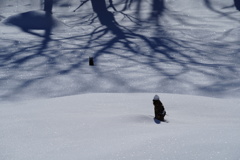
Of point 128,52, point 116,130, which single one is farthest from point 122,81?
point 116,130

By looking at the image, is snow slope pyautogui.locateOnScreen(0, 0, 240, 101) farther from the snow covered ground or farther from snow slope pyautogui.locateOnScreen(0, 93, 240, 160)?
snow slope pyautogui.locateOnScreen(0, 93, 240, 160)

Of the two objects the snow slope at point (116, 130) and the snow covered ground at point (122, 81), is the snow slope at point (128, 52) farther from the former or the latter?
the snow slope at point (116, 130)

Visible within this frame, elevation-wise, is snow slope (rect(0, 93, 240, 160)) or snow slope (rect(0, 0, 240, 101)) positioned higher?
snow slope (rect(0, 93, 240, 160))

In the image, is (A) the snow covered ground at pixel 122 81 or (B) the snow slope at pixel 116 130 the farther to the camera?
(A) the snow covered ground at pixel 122 81

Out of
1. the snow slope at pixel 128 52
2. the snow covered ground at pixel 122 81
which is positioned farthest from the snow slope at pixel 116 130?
the snow slope at pixel 128 52

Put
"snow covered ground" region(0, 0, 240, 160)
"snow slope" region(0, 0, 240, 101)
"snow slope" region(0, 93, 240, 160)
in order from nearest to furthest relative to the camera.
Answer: "snow slope" region(0, 93, 240, 160), "snow covered ground" region(0, 0, 240, 160), "snow slope" region(0, 0, 240, 101)

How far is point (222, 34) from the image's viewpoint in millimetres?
7703

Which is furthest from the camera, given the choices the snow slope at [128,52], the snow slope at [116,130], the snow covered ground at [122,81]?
the snow slope at [128,52]

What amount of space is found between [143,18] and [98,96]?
6.15 m

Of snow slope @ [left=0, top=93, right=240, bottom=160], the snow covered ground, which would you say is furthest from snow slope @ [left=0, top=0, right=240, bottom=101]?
snow slope @ [left=0, top=93, right=240, bottom=160]

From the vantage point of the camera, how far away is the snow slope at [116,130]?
1659 mm

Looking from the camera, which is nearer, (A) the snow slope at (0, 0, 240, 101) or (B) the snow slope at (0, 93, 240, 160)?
(B) the snow slope at (0, 93, 240, 160)

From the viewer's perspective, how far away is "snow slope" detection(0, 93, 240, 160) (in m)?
1.66

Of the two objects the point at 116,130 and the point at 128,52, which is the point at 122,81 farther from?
the point at 116,130
